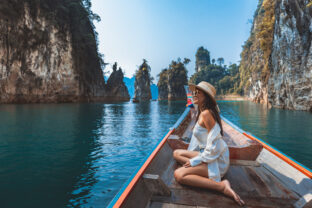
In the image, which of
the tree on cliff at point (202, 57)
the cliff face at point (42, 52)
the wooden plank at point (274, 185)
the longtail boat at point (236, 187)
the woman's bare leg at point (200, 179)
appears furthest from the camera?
the tree on cliff at point (202, 57)

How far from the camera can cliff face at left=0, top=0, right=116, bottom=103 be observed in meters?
29.5

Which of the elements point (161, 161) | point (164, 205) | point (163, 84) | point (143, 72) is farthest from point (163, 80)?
point (164, 205)

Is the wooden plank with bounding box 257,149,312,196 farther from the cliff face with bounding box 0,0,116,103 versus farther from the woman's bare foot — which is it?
the cliff face with bounding box 0,0,116,103

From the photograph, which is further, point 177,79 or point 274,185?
point 177,79

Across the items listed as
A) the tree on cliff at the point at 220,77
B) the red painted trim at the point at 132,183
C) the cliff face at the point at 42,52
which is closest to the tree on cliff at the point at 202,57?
the tree on cliff at the point at 220,77

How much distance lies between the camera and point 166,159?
11.4 ft

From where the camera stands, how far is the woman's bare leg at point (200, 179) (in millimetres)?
2247

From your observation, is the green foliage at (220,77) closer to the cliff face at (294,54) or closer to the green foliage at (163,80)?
the green foliage at (163,80)

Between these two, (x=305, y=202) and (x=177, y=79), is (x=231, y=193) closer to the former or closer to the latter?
(x=305, y=202)

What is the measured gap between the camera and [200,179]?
2348 mm

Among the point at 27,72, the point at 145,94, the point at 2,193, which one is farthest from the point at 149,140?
the point at 145,94

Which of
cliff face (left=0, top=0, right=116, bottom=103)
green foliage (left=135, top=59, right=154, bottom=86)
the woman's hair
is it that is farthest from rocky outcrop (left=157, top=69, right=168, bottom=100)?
the woman's hair

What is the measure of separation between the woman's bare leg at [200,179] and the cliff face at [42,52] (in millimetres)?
36884

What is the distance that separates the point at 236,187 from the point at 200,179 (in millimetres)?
661
